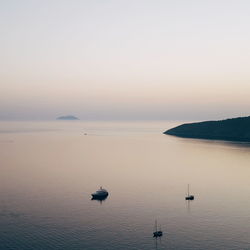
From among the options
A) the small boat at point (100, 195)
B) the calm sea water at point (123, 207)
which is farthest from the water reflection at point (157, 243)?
the small boat at point (100, 195)

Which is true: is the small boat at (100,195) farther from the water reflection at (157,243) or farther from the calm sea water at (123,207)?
the water reflection at (157,243)

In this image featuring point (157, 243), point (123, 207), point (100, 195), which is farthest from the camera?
point (100, 195)

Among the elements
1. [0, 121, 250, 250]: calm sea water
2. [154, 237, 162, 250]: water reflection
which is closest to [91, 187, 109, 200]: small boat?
[0, 121, 250, 250]: calm sea water

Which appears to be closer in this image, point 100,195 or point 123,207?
point 123,207

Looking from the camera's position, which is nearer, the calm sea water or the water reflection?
the water reflection

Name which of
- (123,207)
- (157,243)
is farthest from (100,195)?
(157,243)

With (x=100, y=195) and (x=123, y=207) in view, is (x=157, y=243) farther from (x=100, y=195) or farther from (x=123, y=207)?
(x=100, y=195)

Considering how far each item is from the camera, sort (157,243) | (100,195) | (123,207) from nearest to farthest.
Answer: (157,243)
(123,207)
(100,195)

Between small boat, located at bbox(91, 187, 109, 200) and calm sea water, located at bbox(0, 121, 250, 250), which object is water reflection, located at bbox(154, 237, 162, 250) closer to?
calm sea water, located at bbox(0, 121, 250, 250)

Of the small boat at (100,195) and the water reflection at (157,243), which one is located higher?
the small boat at (100,195)

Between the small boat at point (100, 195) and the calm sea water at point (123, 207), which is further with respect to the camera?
the small boat at point (100, 195)

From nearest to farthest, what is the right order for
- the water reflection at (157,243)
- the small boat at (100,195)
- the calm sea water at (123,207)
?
the water reflection at (157,243) → the calm sea water at (123,207) → the small boat at (100,195)

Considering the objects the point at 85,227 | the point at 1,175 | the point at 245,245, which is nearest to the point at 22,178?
the point at 1,175

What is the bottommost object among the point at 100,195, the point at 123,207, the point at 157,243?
the point at 157,243
